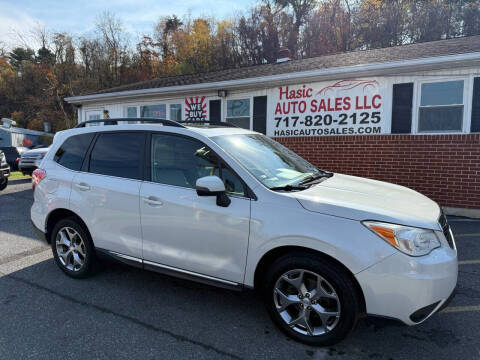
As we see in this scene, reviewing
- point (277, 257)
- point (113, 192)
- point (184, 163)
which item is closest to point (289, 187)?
point (277, 257)

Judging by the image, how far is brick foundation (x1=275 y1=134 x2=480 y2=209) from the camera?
278 inches

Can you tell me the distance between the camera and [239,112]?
32.4 ft

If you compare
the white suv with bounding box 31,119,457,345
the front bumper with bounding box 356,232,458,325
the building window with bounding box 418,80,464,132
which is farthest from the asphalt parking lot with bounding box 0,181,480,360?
the building window with bounding box 418,80,464,132

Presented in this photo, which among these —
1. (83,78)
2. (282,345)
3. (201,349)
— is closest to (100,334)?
(201,349)

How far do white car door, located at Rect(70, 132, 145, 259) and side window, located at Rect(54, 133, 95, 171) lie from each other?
14 centimetres

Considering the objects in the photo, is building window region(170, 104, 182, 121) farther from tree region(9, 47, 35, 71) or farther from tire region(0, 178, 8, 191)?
tree region(9, 47, 35, 71)

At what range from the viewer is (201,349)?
2.57m

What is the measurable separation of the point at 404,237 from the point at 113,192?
8.77ft

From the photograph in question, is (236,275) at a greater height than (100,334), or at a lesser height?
greater

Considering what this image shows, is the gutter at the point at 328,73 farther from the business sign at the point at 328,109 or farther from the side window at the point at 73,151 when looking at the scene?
the side window at the point at 73,151

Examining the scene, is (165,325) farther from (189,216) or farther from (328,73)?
(328,73)

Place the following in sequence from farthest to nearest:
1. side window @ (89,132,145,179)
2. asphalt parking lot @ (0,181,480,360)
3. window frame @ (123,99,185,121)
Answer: window frame @ (123,99,185,121), side window @ (89,132,145,179), asphalt parking lot @ (0,181,480,360)

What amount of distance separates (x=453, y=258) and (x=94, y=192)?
3330 mm

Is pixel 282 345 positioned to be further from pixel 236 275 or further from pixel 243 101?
pixel 243 101
